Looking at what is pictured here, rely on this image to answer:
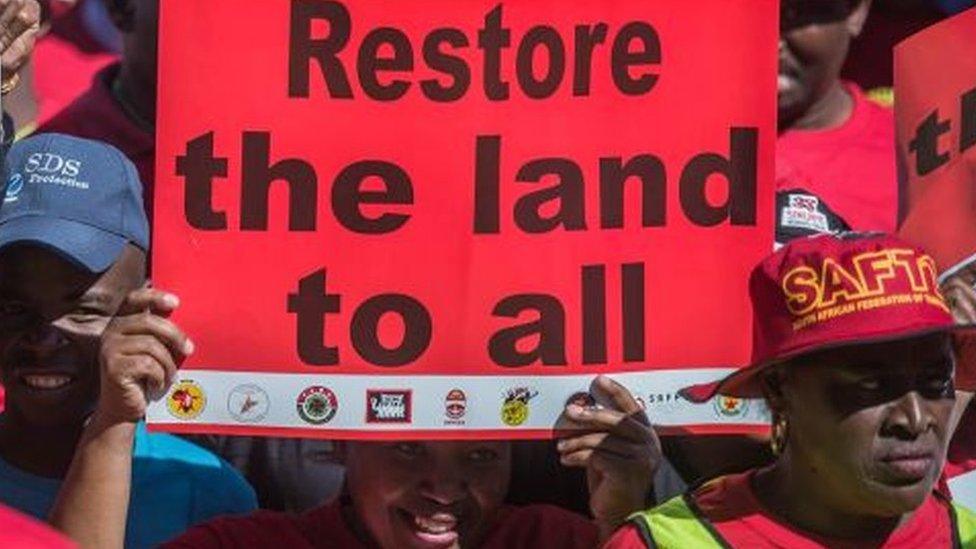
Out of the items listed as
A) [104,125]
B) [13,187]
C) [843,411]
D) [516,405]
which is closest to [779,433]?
[843,411]

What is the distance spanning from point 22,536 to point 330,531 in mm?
2127

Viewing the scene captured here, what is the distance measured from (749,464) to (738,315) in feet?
1.66

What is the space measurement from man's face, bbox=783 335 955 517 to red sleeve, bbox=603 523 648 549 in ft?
1.02

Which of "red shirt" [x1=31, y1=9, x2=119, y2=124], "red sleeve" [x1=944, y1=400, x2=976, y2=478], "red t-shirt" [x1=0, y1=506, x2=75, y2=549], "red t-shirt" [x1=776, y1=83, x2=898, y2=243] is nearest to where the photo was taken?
"red t-shirt" [x1=0, y1=506, x2=75, y2=549]

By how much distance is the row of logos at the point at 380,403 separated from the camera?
17.5 feet

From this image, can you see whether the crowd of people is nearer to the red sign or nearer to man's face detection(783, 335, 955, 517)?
man's face detection(783, 335, 955, 517)

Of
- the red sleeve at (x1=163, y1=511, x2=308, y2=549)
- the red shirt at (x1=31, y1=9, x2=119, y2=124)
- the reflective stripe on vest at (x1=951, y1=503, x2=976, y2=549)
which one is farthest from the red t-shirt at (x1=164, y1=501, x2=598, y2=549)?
the red shirt at (x1=31, y1=9, x2=119, y2=124)

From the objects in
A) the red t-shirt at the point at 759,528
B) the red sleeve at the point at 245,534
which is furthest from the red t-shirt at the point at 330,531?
the red t-shirt at the point at 759,528

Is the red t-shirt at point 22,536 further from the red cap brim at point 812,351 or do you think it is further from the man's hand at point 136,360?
the red cap brim at point 812,351

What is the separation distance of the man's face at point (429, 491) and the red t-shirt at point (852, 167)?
1203 mm

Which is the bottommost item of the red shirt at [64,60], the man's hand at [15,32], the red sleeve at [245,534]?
the red sleeve at [245,534]

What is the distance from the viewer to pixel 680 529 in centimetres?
499

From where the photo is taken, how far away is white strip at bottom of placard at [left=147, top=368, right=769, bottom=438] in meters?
5.34

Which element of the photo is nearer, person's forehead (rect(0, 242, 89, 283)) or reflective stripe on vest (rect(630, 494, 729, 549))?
reflective stripe on vest (rect(630, 494, 729, 549))
